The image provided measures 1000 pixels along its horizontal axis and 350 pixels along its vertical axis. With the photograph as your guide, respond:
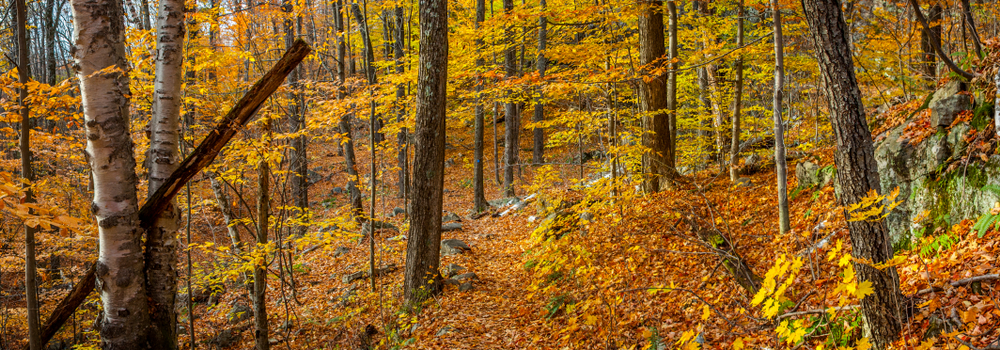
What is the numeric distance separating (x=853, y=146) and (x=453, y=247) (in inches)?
297

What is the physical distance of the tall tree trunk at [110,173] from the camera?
3.16 meters

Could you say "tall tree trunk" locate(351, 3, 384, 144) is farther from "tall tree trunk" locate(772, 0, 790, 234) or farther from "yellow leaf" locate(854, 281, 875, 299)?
"yellow leaf" locate(854, 281, 875, 299)

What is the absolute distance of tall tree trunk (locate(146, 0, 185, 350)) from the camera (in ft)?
11.4

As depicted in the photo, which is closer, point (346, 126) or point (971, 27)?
point (971, 27)

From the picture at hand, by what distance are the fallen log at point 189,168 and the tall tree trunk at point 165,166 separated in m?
0.12

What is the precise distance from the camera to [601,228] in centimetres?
691

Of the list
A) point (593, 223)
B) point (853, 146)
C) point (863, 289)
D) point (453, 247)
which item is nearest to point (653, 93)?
point (593, 223)

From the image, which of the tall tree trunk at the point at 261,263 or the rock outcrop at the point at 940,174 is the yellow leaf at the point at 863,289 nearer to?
the rock outcrop at the point at 940,174

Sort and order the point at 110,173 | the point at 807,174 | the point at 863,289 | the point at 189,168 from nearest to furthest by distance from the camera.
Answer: the point at 863,289 < the point at 110,173 < the point at 189,168 < the point at 807,174

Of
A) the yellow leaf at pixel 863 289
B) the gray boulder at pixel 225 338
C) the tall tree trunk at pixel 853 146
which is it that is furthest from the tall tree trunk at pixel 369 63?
the yellow leaf at pixel 863 289

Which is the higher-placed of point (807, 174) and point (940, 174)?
point (940, 174)

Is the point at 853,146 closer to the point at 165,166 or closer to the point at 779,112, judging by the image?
the point at 779,112

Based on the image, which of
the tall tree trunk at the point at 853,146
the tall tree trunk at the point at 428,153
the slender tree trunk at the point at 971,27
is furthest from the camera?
the tall tree trunk at the point at 428,153

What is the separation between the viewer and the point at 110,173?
3191mm
